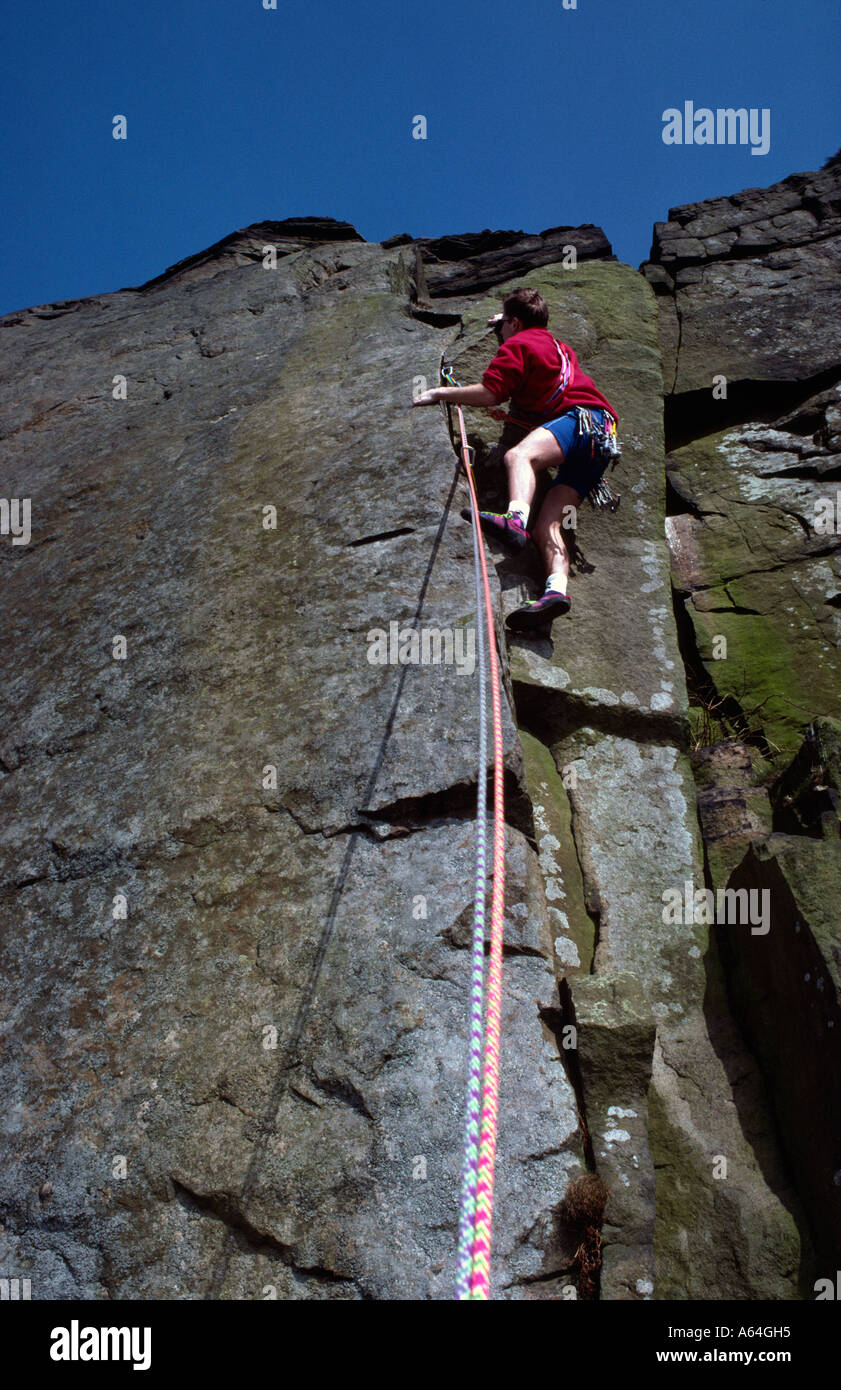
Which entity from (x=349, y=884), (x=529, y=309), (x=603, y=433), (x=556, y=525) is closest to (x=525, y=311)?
(x=529, y=309)

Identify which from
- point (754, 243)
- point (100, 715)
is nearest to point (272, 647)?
point (100, 715)

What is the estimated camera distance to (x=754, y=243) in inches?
285

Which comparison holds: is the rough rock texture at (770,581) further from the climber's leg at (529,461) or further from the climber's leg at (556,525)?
the climber's leg at (529,461)

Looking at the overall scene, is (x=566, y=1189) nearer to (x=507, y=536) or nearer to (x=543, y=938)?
(x=543, y=938)

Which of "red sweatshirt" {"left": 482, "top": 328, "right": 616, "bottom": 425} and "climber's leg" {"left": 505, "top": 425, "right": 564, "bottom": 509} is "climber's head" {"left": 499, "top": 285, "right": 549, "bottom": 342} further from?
"climber's leg" {"left": 505, "top": 425, "right": 564, "bottom": 509}

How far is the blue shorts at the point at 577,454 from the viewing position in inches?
175

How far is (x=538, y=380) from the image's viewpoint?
14.8 ft

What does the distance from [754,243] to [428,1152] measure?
Result: 7.64 meters

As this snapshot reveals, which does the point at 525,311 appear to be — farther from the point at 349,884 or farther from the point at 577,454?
the point at 349,884

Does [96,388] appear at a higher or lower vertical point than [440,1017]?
higher

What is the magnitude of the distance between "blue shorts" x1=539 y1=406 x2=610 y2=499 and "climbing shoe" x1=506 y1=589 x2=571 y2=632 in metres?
0.86

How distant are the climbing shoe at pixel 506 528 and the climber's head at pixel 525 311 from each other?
126cm

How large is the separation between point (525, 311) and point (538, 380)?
523 mm

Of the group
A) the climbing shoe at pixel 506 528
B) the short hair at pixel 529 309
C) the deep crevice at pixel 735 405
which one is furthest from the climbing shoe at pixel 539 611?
the deep crevice at pixel 735 405
